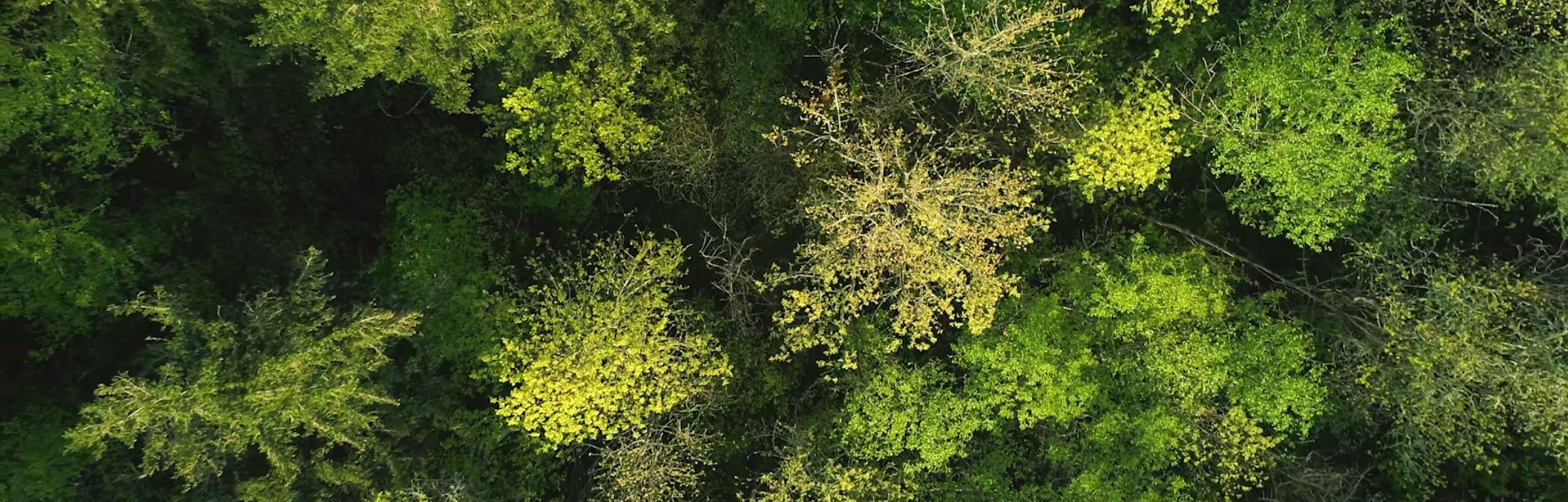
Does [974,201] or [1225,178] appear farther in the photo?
[1225,178]

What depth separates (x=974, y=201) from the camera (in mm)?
14352

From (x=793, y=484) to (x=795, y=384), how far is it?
210 centimetres

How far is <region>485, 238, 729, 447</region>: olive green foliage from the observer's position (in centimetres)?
1432

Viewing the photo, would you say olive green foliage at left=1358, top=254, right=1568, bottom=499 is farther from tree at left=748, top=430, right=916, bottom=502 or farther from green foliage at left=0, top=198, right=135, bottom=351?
green foliage at left=0, top=198, right=135, bottom=351

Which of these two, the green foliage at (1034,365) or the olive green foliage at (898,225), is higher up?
the olive green foliage at (898,225)

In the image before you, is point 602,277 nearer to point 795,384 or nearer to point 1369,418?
point 795,384

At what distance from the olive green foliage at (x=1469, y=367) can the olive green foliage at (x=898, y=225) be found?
23.2 feet

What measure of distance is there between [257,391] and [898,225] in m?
9.90

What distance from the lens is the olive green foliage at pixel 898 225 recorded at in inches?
555

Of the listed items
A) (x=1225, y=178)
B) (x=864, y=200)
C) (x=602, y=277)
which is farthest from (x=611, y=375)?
(x=1225, y=178)

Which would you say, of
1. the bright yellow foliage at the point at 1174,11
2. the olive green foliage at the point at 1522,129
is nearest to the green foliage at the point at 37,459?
the bright yellow foliage at the point at 1174,11

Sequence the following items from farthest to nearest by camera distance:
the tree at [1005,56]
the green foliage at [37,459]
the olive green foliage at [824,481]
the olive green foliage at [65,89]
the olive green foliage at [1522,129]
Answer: the olive green foliage at [824,481] < the tree at [1005,56] < the olive green foliage at [1522,129] < the green foliage at [37,459] < the olive green foliage at [65,89]

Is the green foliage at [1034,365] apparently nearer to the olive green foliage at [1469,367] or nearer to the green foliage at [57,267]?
the olive green foliage at [1469,367]

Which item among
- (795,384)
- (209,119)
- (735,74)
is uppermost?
(209,119)
